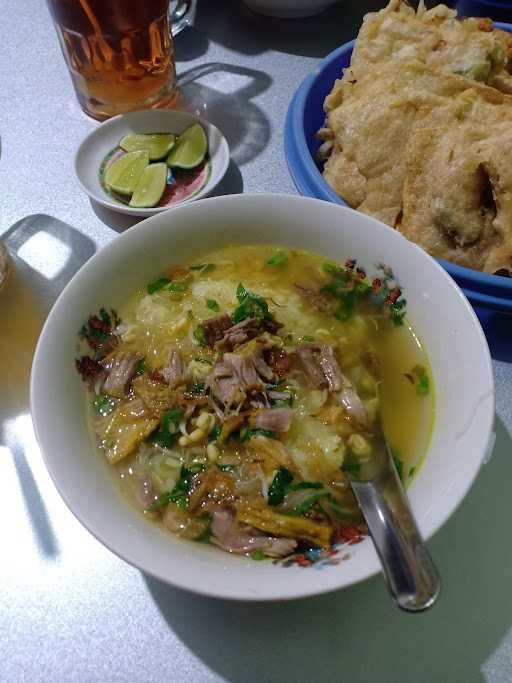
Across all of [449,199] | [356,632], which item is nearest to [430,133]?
[449,199]

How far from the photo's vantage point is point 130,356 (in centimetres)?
149

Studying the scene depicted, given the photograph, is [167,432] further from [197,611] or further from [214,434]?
[197,611]

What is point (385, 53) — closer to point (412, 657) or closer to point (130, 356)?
point (130, 356)

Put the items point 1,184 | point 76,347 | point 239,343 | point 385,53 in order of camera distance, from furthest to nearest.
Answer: point 1,184
point 385,53
point 239,343
point 76,347

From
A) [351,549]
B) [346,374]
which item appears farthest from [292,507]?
[346,374]

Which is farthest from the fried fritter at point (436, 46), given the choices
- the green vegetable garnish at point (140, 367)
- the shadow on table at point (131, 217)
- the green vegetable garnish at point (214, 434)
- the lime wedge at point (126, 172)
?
the green vegetable garnish at point (214, 434)

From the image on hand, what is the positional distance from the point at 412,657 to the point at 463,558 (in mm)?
267

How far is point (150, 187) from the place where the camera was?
210 cm

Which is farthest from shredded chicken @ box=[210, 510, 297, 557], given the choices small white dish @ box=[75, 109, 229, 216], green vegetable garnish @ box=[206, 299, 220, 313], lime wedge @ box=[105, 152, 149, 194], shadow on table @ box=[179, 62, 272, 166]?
shadow on table @ box=[179, 62, 272, 166]

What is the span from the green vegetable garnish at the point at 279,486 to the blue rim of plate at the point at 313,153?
0.77 meters

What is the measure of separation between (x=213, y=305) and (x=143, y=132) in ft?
3.62

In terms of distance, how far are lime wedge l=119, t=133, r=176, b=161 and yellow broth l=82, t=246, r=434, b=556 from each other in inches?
31.4

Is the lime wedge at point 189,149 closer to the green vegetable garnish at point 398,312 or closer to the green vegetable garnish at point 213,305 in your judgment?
the green vegetable garnish at point 213,305

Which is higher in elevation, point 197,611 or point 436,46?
point 436,46
